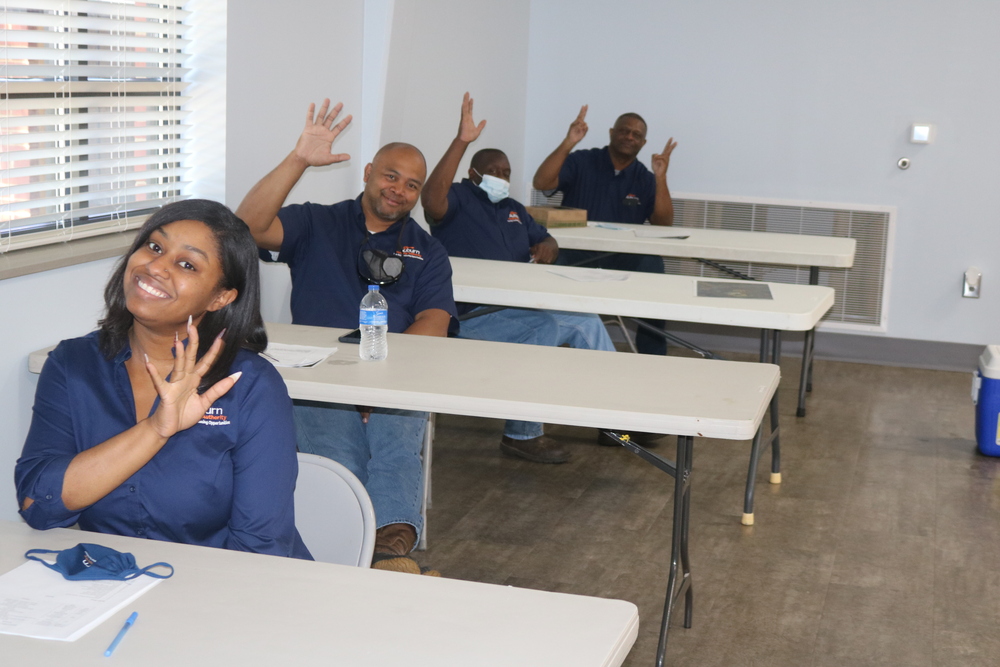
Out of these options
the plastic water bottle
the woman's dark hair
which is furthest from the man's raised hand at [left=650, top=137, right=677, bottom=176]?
the woman's dark hair

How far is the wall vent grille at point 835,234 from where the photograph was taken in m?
5.55

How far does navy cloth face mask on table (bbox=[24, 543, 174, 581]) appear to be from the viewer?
1.31 metres

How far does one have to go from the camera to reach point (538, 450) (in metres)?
3.88

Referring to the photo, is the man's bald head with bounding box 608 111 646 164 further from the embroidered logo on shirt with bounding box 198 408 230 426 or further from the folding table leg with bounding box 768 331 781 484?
the embroidered logo on shirt with bounding box 198 408 230 426

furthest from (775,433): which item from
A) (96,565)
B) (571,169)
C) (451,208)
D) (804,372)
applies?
(96,565)

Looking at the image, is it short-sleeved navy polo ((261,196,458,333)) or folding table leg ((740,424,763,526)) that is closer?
short-sleeved navy polo ((261,196,458,333))

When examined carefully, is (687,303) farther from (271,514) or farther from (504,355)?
(271,514)

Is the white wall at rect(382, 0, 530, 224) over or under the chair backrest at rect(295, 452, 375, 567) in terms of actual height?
over

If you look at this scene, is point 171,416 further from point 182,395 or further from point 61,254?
point 61,254

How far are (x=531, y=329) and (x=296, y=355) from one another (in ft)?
4.85

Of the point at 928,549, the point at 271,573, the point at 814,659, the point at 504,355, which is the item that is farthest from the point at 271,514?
the point at 928,549

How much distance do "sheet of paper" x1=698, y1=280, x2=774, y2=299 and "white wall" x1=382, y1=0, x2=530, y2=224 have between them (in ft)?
4.88

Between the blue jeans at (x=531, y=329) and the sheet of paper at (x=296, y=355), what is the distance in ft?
4.30

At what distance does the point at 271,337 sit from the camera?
2.70 meters
